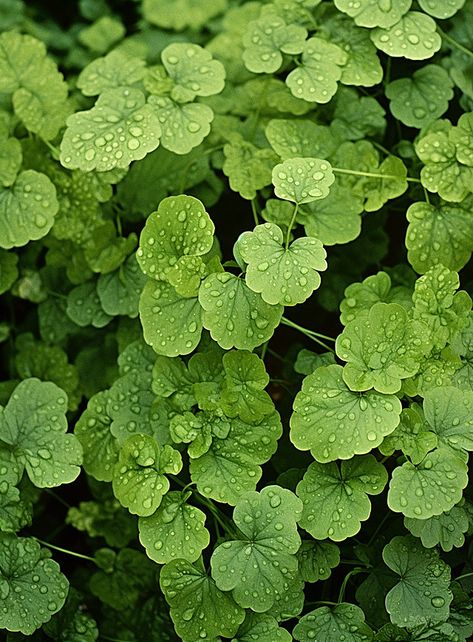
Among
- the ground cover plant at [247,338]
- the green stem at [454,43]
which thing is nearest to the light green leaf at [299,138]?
the ground cover plant at [247,338]

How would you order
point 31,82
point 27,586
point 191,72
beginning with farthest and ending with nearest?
1. point 31,82
2. point 191,72
3. point 27,586

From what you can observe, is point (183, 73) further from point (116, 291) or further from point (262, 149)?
point (116, 291)

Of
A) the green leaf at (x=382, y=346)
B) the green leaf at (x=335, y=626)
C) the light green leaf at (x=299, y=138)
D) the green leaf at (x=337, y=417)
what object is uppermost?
the light green leaf at (x=299, y=138)

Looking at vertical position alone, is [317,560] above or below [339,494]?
below

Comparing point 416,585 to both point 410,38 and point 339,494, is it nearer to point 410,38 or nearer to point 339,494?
point 339,494

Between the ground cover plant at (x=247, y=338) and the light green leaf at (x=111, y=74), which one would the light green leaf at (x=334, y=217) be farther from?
the light green leaf at (x=111, y=74)

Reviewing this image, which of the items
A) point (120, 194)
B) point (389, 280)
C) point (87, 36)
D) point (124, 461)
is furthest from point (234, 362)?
point (87, 36)

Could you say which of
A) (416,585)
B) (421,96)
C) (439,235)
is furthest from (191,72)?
(416,585)
